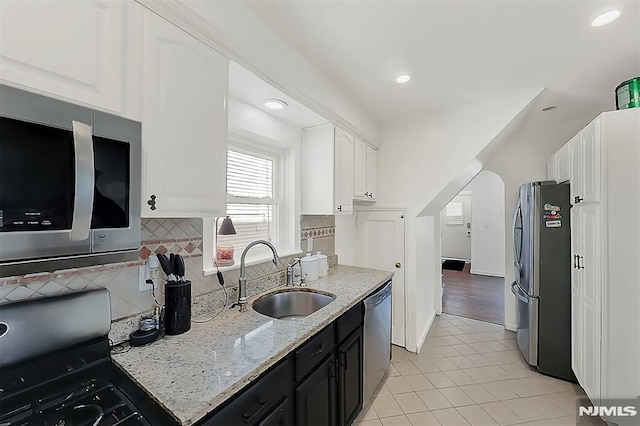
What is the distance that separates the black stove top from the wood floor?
4.31 m

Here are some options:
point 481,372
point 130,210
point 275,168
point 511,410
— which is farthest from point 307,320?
point 481,372

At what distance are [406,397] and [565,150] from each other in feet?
8.53

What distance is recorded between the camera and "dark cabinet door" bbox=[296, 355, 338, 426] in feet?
4.40

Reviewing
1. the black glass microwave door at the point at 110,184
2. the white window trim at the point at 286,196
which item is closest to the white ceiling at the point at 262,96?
the white window trim at the point at 286,196

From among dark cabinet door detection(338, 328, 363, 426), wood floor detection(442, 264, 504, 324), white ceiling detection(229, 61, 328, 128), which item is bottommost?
wood floor detection(442, 264, 504, 324)

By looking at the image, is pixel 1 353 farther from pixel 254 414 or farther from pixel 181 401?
pixel 254 414

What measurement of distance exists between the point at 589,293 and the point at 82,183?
286 centimetres

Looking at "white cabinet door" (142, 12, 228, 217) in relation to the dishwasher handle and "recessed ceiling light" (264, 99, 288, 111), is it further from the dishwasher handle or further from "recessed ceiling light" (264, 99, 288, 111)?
the dishwasher handle

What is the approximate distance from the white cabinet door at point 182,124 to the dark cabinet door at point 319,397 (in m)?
0.98

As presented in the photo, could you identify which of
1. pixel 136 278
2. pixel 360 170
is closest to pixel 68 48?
pixel 136 278

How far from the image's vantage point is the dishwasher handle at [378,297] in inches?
81.7

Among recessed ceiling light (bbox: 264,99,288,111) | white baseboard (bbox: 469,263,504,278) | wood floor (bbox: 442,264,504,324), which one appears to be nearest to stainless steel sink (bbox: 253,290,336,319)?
recessed ceiling light (bbox: 264,99,288,111)

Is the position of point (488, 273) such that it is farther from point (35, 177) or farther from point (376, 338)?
point (35, 177)

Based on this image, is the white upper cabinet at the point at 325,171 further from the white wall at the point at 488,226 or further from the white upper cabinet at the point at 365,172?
the white wall at the point at 488,226
